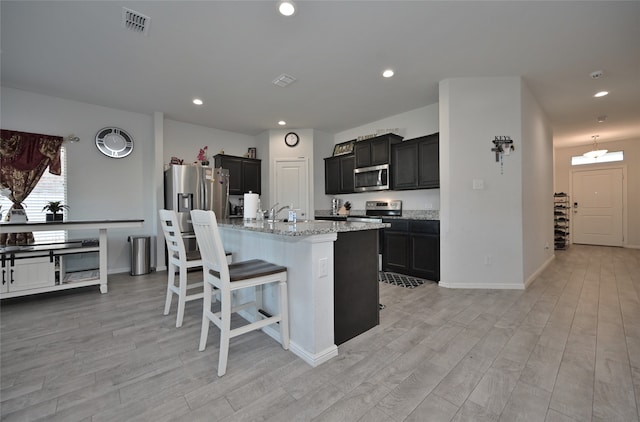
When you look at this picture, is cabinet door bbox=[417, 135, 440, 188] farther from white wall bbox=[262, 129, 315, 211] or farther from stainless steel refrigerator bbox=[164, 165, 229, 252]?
stainless steel refrigerator bbox=[164, 165, 229, 252]

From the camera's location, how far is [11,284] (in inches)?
113

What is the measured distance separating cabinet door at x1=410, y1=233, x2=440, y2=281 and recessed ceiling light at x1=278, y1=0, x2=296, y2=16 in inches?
123

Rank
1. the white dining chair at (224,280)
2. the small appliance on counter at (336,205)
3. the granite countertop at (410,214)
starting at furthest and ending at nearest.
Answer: the small appliance on counter at (336,205) → the granite countertop at (410,214) → the white dining chair at (224,280)

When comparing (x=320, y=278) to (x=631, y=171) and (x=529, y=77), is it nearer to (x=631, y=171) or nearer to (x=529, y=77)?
(x=529, y=77)

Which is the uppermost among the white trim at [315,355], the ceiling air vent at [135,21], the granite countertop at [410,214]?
the ceiling air vent at [135,21]

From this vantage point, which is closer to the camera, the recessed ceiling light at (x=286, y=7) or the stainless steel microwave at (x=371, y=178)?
the recessed ceiling light at (x=286, y=7)

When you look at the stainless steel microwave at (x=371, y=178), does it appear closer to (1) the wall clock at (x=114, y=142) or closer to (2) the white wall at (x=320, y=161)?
(2) the white wall at (x=320, y=161)

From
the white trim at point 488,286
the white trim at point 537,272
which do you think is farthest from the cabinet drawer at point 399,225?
the white trim at point 537,272

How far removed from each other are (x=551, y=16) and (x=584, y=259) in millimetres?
5042

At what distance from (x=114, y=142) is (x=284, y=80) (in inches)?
124

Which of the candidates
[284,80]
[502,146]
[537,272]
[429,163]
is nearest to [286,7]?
[284,80]

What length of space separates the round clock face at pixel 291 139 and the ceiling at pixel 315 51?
1246 mm

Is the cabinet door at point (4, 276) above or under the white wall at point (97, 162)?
under

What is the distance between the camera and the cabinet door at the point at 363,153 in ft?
16.4
